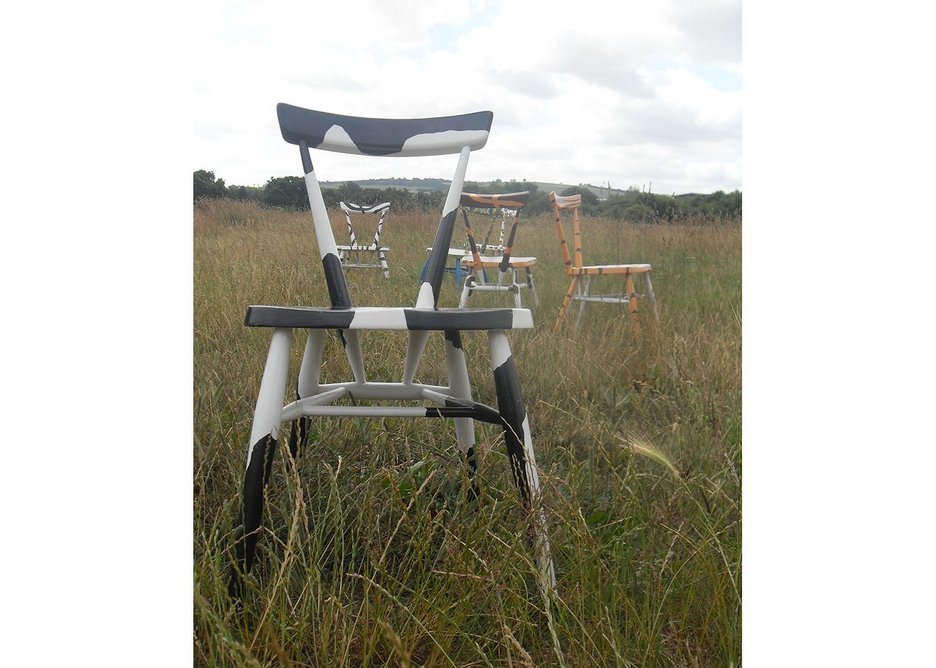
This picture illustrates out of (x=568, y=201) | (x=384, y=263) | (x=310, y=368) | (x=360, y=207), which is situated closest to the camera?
(x=310, y=368)

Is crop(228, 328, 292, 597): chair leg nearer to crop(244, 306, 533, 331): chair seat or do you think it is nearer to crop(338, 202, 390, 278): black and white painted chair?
crop(244, 306, 533, 331): chair seat

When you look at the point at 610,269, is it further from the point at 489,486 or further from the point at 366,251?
the point at 489,486

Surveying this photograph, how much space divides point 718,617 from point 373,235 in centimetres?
89

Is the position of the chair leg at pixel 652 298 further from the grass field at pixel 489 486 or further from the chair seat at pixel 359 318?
the chair seat at pixel 359 318

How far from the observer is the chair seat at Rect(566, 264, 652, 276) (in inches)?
64.4

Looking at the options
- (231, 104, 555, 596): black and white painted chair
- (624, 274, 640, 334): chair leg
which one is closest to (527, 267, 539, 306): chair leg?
(624, 274, 640, 334): chair leg

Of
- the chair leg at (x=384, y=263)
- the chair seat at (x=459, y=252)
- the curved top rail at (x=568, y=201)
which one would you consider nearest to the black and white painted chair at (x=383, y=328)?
the chair leg at (x=384, y=263)

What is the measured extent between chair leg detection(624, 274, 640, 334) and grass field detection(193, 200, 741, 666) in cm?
3

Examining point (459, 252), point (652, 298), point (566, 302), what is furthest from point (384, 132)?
point (652, 298)

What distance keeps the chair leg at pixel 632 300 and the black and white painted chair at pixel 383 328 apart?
28.7 inches

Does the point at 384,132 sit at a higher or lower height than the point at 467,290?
higher

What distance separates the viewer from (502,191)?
1.36 meters

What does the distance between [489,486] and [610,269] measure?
0.86 metres
